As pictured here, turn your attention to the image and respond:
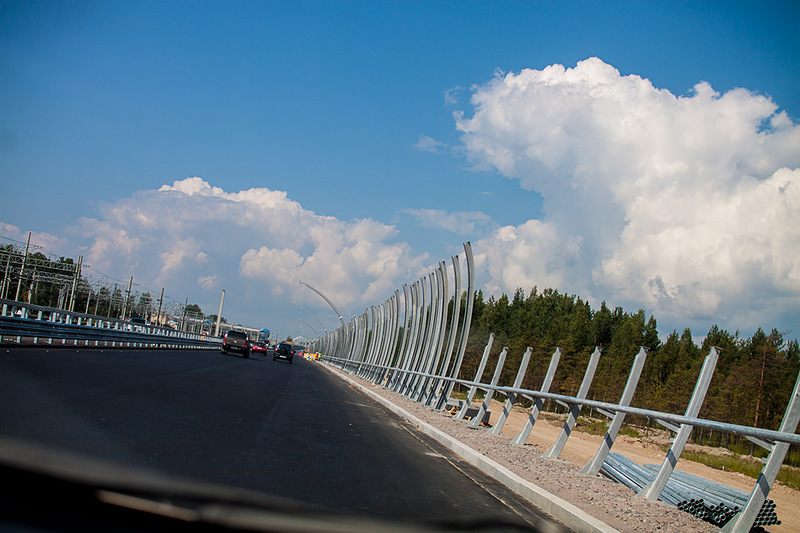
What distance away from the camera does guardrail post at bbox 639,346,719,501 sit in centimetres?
750

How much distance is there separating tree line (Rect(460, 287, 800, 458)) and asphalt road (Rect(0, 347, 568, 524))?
57.4 ft

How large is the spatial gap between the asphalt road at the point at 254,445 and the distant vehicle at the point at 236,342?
1610 inches

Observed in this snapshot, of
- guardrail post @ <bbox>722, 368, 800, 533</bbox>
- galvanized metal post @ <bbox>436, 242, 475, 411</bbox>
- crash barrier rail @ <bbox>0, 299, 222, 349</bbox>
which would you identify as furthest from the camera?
crash barrier rail @ <bbox>0, 299, 222, 349</bbox>

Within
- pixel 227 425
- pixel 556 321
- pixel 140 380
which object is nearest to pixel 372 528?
pixel 227 425

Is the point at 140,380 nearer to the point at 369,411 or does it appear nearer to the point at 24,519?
the point at 369,411

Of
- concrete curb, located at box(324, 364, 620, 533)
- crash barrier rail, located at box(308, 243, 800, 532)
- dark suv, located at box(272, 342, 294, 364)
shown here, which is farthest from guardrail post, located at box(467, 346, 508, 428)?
dark suv, located at box(272, 342, 294, 364)

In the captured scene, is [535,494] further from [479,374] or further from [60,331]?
[60,331]

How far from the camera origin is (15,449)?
6.40 ft

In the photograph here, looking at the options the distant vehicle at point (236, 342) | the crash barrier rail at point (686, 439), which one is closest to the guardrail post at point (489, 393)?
the crash barrier rail at point (686, 439)

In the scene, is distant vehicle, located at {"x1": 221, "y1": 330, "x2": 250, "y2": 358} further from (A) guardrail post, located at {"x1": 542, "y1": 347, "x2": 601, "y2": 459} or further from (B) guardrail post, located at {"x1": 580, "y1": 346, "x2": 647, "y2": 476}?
(B) guardrail post, located at {"x1": 580, "y1": 346, "x2": 647, "y2": 476}

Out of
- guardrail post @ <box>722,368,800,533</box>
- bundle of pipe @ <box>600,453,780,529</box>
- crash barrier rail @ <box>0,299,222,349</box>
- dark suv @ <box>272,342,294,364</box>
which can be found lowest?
dark suv @ <box>272,342,294,364</box>

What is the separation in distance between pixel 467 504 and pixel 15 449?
553 cm

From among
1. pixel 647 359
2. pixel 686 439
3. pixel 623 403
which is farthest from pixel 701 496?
pixel 647 359

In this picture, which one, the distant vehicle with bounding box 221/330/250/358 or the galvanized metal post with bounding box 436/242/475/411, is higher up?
the galvanized metal post with bounding box 436/242/475/411
